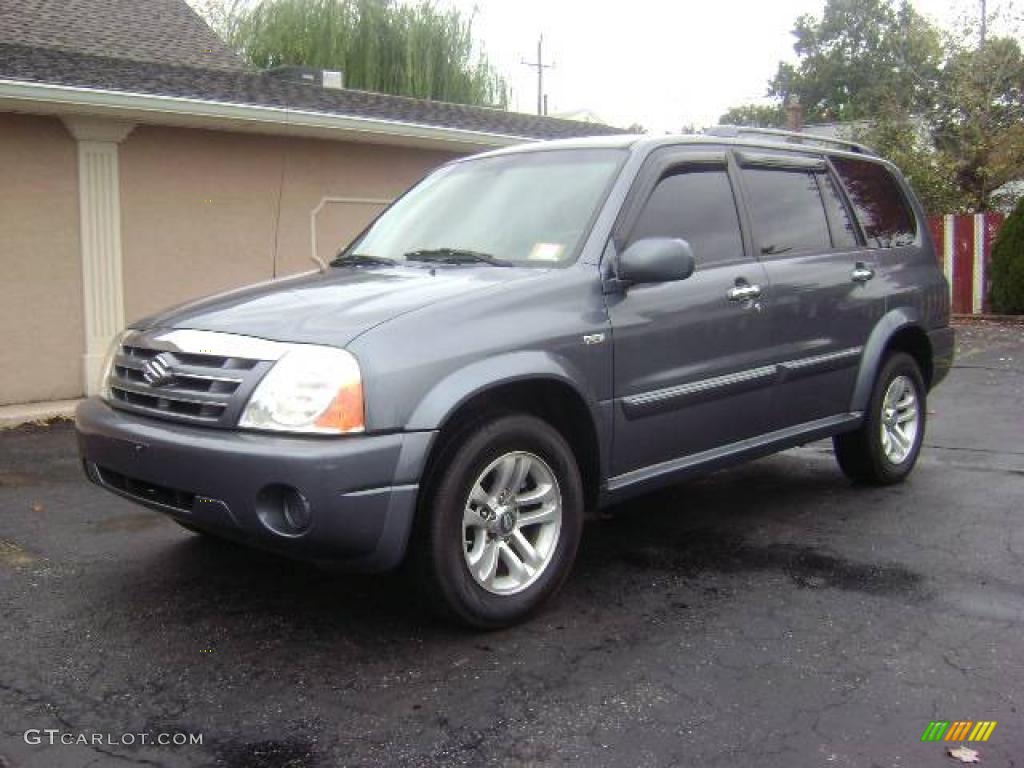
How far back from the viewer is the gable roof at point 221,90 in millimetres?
8500

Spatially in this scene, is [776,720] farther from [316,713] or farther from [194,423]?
[194,423]

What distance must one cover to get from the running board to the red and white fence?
12238 millimetres

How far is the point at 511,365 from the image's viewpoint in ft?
12.6

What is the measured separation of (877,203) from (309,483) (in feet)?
14.2

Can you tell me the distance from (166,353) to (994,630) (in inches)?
130

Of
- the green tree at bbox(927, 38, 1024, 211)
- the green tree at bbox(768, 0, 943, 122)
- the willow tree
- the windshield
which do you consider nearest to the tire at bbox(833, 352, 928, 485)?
the windshield

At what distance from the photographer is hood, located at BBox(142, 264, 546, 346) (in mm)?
3695

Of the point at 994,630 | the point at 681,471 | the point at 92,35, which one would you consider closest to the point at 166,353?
the point at 681,471

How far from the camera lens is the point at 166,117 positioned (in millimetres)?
9070

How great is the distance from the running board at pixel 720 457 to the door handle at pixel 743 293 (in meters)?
0.69

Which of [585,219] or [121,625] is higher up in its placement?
[585,219]

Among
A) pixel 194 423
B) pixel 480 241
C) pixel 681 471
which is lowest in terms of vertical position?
pixel 681 471

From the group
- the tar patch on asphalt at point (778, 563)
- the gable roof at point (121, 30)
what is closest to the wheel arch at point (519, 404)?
the tar patch on asphalt at point (778, 563)

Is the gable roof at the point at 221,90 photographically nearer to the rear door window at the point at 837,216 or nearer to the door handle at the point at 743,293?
the rear door window at the point at 837,216
